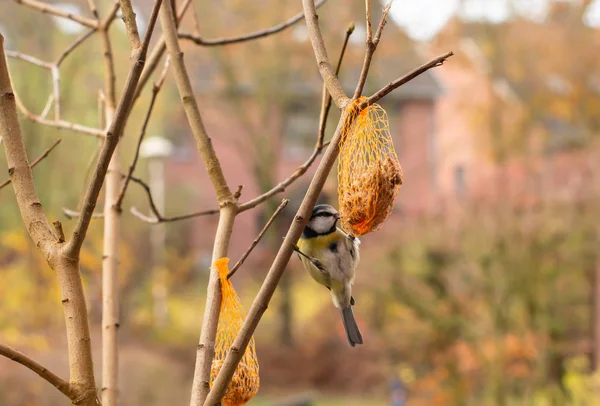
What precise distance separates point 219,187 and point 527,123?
13.5 m

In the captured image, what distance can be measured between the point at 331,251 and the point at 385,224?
4885 mm

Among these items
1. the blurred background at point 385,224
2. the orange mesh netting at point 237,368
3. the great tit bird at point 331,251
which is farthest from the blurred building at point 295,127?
the orange mesh netting at point 237,368

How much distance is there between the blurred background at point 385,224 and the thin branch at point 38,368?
650 centimetres

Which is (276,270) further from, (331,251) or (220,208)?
(331,251)

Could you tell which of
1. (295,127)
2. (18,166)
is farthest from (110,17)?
(295,127)

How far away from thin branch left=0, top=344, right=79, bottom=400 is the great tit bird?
929 mm

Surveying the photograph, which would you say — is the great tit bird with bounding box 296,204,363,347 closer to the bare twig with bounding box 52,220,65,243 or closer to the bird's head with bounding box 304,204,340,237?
the bird's head with bounding box 304,204,340,237

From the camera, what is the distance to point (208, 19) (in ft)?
44.2

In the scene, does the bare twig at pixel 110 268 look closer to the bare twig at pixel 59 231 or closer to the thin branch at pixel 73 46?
the thin branch at pixel 73 46

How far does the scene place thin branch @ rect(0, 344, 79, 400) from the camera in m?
1.14

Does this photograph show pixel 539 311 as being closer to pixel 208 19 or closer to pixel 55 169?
pixel 55 169

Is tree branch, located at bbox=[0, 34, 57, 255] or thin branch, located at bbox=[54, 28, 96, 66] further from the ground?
thin branch, located at bbox=[54, 28, 96, 66]

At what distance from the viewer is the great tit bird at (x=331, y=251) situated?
2107 millimetres

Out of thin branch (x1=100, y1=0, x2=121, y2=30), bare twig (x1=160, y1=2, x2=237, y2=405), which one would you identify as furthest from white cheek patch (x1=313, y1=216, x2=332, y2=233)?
thin branch (x1=100, y1=0, x2=121, y2=30)
